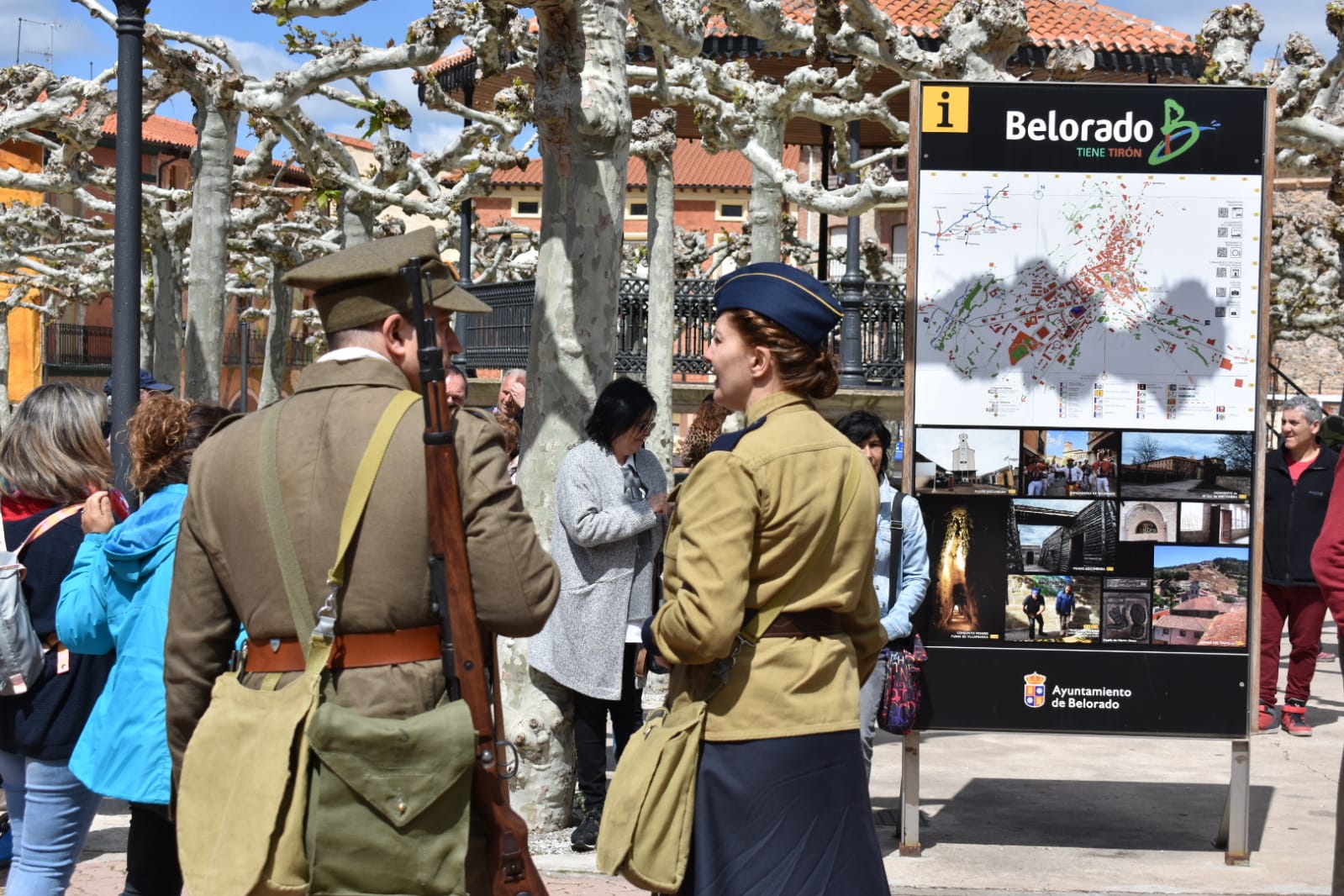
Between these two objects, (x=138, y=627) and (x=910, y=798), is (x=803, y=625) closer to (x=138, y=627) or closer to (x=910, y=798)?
(x=138, y=627)

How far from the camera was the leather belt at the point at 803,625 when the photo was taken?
3.38 meters

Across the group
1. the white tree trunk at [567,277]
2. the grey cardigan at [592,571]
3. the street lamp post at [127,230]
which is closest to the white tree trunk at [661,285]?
the street lamp post at [127,230]

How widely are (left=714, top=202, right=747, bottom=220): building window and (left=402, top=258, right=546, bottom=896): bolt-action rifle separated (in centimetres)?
6296

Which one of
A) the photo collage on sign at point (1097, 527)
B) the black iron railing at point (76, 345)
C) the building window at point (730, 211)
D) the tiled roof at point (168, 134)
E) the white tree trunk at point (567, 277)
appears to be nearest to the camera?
the photo collage on sign at point (1097, 527)

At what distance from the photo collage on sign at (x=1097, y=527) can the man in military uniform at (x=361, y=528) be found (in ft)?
11.0

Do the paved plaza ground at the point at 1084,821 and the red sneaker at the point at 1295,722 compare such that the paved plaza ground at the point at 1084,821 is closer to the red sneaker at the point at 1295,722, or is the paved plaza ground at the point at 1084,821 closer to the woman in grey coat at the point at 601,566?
the red sneaker at the point at 1295,722

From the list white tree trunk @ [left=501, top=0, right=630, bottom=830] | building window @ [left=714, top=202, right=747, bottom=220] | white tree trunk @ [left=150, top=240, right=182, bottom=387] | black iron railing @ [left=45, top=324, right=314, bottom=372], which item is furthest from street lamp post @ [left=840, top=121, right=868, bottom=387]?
building window @ [left=714, top=202, right=747, bottom=220]

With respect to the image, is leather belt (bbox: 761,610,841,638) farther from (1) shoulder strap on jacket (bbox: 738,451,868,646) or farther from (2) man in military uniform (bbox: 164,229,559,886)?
(2) man in military uniform (bbox: 164,229,559,886)

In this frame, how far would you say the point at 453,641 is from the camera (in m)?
2.92

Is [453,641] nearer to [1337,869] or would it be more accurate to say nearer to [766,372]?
[766,372]

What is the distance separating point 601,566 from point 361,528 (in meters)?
3.24

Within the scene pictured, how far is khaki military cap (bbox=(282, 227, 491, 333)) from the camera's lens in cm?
302

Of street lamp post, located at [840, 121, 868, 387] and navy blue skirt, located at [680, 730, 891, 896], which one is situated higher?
street lamp post, located at [840, 121, 868, 387]

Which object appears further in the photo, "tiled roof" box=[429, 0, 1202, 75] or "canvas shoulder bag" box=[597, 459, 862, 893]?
"tiled roof" box=[429, 0, 1202, 75]
